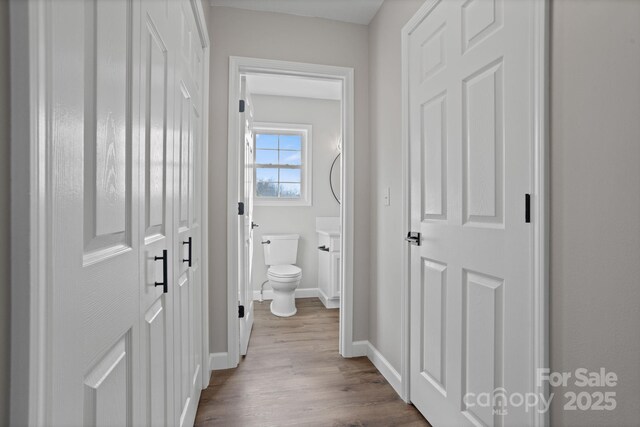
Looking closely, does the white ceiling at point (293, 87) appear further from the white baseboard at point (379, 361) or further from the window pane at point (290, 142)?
the white baseboard at point (379, 361)

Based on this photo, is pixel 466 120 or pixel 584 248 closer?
pixel 584 248

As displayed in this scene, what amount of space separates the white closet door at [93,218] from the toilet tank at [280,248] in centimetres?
295

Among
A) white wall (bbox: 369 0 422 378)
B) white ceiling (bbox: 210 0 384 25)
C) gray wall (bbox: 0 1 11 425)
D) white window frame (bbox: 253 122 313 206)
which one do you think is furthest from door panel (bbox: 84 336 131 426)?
white window frame (bbox: 253 122 313 206)

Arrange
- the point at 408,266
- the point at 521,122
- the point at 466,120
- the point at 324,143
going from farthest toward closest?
the point at 324,143, the point at 408,266, the point at 466,120, the point at 521,122

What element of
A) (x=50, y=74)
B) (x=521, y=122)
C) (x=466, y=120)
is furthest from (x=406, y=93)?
(x=50, y=74)

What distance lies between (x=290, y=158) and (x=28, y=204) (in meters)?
3.84

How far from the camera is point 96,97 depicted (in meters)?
0.58

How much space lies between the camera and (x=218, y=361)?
2.22m

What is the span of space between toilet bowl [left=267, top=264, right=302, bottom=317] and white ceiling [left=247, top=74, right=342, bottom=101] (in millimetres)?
2015

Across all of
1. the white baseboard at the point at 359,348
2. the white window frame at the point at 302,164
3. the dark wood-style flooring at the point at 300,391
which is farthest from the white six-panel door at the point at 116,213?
the white window frame at the point at 302,164

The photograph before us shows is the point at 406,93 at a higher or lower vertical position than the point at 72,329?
higher

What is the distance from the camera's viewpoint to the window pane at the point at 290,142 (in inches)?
163

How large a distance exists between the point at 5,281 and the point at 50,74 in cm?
25

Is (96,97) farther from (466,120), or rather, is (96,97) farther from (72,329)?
(466,120)
